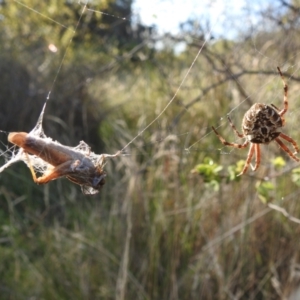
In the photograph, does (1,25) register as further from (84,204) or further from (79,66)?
(84,204)

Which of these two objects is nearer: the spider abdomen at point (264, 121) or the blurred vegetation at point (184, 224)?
the spider abdomen at point (264, 121)

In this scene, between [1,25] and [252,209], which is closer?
[252,209]

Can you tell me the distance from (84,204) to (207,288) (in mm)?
1672

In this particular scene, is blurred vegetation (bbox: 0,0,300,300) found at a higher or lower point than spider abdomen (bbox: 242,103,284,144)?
higher

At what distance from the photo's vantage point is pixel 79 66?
6672 mm

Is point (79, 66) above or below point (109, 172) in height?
above

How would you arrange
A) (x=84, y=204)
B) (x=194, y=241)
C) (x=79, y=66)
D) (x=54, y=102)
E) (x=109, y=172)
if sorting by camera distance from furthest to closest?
1. (x=79, y=66)
2. (x=54, y=102)
3. (x=84, y=204)
4. (x=109, y=172)
5. (x=194, y=241)

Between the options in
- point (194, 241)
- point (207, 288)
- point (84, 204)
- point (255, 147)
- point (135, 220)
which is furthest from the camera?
point (84, 204)

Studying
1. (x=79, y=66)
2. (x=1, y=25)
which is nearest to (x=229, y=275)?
(x=79, y=66)

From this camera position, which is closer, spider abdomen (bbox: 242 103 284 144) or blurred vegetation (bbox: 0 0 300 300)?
spider abdomen (bbox: 242 103 284 144)

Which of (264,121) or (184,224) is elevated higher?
(184,224)

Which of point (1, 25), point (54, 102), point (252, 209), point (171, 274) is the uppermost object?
point (1, 25)

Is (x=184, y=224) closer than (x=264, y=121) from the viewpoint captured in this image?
No

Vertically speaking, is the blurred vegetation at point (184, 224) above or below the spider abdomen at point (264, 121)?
above
